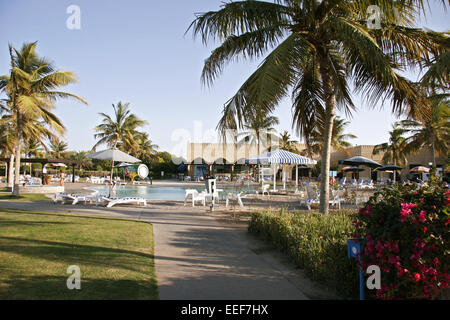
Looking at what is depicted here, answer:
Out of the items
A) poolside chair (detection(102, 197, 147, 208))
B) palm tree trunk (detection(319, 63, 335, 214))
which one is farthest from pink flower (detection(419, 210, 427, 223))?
poolside chair (detection(102, 197, 147, 208))

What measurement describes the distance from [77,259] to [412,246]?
425 cm

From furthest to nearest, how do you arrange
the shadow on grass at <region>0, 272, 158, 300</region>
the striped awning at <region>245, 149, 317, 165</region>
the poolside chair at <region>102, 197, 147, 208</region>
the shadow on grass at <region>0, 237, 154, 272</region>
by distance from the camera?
the striped awning at <region>245, 149, 317, 165</region> < the poolside chair at <region>102, 197, 147, 208</region> < the shadow on grass at <region>0, 237, 154, 272</region> < the shadow on grass at <region>0, 272, 158, 300</region>

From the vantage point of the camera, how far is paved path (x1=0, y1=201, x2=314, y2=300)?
349 centimetres

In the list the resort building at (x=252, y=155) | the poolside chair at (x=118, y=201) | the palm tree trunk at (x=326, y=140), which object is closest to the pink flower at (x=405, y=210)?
the palm tree trunk at (x=326, y=140)

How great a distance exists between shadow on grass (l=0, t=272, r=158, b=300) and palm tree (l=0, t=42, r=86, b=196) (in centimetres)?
1168

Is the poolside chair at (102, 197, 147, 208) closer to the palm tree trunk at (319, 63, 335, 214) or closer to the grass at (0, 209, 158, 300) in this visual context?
the grass at (0, 209, 158, 300)

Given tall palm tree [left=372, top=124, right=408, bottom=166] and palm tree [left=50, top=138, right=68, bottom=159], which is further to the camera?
palm tree [left=50, top=138, right=68, bottom=159]

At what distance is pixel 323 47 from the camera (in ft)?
21.5

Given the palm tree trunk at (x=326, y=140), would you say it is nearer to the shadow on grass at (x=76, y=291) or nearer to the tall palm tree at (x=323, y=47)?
the tall palm tree at (x=323, y=47)

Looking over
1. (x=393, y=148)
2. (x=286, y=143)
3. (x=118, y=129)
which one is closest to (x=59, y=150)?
(x=118, y=129)

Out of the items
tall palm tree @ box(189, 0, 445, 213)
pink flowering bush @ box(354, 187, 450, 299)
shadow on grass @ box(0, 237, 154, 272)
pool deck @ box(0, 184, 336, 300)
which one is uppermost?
tall palm tree @ box(189, 0, 445, 213)

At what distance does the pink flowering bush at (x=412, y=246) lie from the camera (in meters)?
2.56

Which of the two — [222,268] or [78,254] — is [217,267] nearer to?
[222,268]
